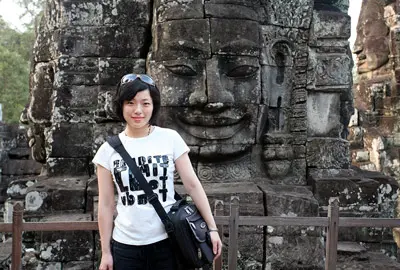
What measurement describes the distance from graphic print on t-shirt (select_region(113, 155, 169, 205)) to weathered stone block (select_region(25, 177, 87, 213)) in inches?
95.5

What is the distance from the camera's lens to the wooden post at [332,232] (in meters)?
3.45

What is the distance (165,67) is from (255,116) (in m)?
1.00

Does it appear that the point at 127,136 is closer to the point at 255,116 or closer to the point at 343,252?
the point at 255,116

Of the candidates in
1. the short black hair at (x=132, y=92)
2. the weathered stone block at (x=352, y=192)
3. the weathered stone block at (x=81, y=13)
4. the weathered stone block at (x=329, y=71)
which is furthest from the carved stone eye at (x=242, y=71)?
the short black hair at (x=132, y=92)

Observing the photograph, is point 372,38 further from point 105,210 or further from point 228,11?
point 105,210

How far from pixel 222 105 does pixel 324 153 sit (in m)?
1.34

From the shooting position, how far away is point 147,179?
2.54m

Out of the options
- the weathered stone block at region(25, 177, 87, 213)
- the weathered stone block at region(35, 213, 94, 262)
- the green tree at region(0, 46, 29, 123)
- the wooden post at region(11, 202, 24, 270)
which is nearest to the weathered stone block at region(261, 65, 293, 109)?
the weathered stone block at region(25, 177, 87, 213)

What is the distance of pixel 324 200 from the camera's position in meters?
5.13

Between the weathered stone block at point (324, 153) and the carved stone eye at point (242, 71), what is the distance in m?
1.04

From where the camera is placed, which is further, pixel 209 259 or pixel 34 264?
pixel 34 264

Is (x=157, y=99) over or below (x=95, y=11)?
below

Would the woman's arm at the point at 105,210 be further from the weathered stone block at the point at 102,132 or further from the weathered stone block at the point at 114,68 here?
the weathered stone block at the point at 114,68

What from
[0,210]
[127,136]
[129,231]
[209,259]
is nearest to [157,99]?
[127,136]
